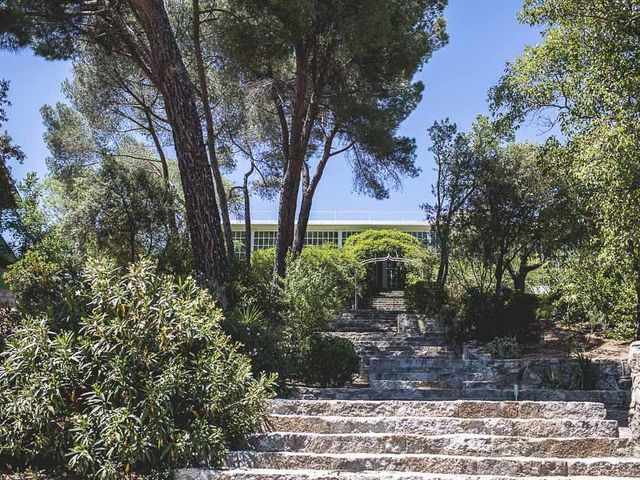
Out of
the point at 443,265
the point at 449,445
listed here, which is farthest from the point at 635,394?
the point at 443,265

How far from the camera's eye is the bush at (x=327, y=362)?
10945 mm

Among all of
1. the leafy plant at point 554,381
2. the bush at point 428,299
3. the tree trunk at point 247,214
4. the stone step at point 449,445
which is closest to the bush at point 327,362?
the leafy plant at point 554,381

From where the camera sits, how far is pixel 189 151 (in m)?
11.3

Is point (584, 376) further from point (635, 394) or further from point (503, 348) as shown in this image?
point (635, 394)

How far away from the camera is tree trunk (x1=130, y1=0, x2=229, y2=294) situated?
1129 cm

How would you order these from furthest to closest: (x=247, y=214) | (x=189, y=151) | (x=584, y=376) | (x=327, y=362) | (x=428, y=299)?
(x=247, y=214) → (x=428, y=299) → (x=584, y=376) → (x=189, y=151) → (x=327, y=362)

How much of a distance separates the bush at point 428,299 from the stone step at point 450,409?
9902 mm

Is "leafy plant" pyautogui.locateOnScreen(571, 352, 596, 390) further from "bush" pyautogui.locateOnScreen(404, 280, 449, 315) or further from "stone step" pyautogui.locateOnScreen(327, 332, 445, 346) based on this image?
"bush" pyautogui.locateOnScreen(404, 280, 449, 315)

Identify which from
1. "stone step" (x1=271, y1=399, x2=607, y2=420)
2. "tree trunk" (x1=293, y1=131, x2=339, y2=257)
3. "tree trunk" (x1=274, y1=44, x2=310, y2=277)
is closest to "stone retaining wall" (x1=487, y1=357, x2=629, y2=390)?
"stone step" (x1=271, y1=399, x2=607, y2=420)

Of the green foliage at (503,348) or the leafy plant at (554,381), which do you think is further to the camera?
the green foliage at (503,348)

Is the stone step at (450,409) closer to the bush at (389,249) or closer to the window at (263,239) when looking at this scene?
the bush at (389,249)

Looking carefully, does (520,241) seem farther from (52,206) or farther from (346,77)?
(52,206)

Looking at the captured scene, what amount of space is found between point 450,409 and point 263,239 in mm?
26469

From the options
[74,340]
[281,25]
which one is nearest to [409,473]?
[74,340]
